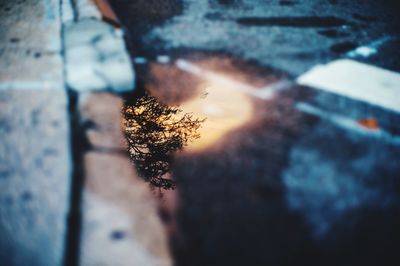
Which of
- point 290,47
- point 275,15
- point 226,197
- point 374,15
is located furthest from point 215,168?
point 374,15

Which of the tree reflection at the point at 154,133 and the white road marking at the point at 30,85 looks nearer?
the white road marking at the point at 30,85

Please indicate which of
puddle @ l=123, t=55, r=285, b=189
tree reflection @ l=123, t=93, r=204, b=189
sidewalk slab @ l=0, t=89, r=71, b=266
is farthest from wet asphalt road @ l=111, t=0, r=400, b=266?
sidewalk slab @ l=0, t=89, r=71, b=266

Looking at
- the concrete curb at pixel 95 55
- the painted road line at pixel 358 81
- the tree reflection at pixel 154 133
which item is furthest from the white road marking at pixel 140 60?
the painted road line at pixel 358 81

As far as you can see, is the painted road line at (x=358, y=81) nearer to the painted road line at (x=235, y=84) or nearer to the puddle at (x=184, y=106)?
the painted road line at (x=235, y=84)

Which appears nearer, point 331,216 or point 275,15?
point 331,216

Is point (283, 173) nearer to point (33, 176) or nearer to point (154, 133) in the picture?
point (154, 133)

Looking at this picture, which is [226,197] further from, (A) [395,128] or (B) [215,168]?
(A) [395,128]

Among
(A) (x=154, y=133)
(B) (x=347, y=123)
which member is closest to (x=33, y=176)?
(A) (x=154, y=133)
